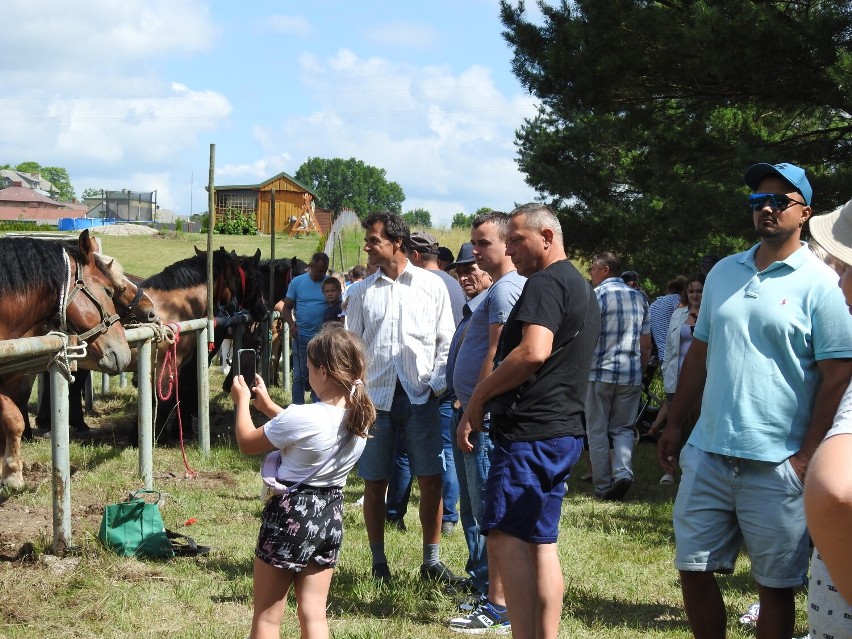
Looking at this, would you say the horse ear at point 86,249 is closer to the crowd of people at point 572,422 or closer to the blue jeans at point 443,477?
the blue jeans at point 443,477

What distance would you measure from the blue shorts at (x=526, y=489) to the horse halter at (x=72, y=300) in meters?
3.87

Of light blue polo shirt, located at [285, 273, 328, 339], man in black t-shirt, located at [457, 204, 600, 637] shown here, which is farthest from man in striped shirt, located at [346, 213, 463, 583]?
light blue polo shirt, located at [285, 273, 328, 339]

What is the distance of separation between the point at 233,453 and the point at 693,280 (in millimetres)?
4606

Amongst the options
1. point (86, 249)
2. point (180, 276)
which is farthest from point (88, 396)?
point (86, 249)

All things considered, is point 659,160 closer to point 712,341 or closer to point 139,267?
point 712,341

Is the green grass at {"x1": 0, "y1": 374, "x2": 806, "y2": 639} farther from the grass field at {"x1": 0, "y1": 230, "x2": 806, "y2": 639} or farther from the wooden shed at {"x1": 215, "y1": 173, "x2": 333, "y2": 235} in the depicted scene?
the wooden shed at {"x1": 215, "y1": 173, "x2": 333, "y2": 235}

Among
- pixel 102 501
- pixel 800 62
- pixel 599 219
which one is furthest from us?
pixel 599 219

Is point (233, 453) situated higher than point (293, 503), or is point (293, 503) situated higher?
point (293, 503)

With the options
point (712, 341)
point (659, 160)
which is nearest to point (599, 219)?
point (659, 160)

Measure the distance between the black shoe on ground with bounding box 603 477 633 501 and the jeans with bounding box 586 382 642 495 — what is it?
0.09 metres

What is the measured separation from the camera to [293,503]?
3.63 m

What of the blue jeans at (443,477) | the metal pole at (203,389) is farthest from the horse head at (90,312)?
the blue jeans at (443,477)

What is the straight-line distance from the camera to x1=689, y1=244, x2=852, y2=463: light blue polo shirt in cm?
348

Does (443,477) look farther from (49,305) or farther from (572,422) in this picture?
(49,305)
